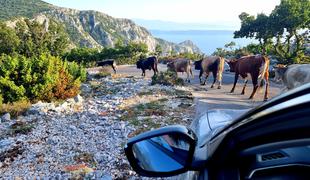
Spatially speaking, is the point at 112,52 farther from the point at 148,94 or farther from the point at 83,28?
the point at 83,28

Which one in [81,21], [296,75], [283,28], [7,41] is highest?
[283,28]

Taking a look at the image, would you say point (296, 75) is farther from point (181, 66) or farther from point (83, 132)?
point (181, 66)

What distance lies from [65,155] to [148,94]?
718cm

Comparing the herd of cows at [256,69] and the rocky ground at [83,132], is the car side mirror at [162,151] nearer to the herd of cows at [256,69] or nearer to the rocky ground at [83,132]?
the rocky ground at [83,132]

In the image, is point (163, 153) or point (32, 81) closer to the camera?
point (163, 153)

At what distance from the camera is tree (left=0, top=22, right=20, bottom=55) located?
4672cm

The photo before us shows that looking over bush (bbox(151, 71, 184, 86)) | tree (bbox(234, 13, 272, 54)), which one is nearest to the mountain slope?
tree (bbox(234, 13, 272, 54))

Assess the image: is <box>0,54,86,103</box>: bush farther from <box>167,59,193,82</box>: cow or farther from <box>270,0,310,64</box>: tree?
<box>270,0,310,64</box>: tree

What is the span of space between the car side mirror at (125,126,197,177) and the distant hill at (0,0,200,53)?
383ft

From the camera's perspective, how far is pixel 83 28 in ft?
490

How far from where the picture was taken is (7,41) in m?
48.2

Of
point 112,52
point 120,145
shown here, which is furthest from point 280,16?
point 112,52

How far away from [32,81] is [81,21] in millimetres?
145770

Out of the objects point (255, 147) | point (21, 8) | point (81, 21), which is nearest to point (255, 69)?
point (255, 147)
